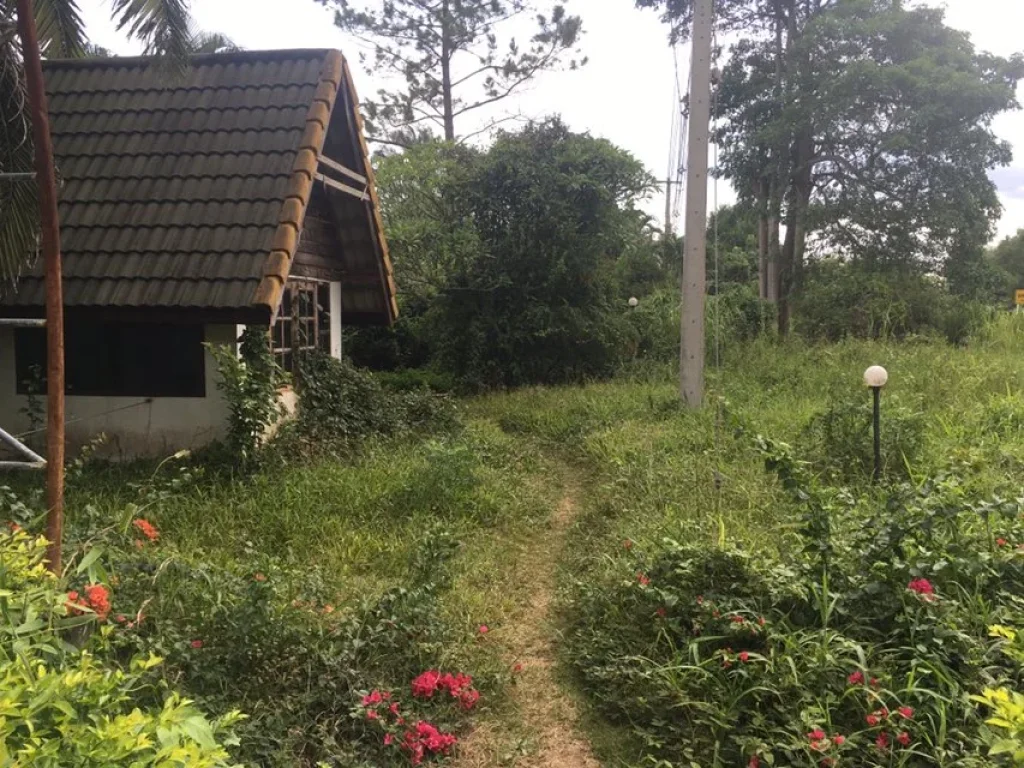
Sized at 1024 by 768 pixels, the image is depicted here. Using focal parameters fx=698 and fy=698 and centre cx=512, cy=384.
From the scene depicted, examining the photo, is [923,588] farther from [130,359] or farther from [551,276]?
[551,276]

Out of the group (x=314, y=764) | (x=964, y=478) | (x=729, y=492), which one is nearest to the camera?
(x=314, y=764)

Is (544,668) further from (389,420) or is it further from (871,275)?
(871,275)

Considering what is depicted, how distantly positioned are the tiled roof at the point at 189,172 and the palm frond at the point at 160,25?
2419 millimetres

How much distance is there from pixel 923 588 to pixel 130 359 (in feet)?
24.3

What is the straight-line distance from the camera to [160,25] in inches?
169

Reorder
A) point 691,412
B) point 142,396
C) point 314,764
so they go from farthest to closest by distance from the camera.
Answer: point 691,412 < point 142,396 < point 314,764

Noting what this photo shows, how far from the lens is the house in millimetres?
6746

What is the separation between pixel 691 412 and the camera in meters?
8.92

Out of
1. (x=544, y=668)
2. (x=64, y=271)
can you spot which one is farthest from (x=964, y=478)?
(x=64, y=271)

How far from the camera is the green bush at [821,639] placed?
8.96 feet

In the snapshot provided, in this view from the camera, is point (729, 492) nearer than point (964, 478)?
No

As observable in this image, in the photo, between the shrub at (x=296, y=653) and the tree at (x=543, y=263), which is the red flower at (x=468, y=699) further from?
the tree at (x=543, y=263)

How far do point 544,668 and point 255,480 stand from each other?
12.1ft

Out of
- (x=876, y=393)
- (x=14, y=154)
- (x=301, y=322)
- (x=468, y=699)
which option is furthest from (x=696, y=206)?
(x=468, y=699)
